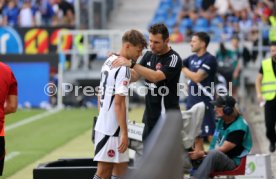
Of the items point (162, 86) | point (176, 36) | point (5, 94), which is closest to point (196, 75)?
point (162, 86)

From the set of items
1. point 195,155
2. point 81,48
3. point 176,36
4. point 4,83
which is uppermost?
point 176,36

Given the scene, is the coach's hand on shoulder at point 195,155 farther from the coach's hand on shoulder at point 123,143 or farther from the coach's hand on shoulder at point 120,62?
the coach's hand on shoulder at point 120,62

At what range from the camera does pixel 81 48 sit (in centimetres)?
2456

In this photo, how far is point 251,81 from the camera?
24.4m

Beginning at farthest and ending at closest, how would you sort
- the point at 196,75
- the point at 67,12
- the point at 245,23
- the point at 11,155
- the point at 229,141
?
1. the point at 67,12
2. the point at 245,23
3. the point at 11,155
4. the point at 196,75
5. the point at 229,141

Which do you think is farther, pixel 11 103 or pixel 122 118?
pixel 11 103

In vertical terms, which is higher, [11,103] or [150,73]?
[150,73]

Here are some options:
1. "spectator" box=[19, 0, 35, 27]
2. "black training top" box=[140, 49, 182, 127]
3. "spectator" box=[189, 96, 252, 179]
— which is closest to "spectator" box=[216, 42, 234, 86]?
"spectator" box=[19, 0, 35, 27]

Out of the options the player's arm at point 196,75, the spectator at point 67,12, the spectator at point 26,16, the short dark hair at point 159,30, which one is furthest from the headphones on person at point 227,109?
the spectator at point 26,16

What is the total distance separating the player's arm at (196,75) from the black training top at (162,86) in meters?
2.82

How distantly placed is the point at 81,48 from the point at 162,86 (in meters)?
15.4

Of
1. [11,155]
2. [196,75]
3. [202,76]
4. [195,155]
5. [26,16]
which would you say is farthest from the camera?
[26,16]

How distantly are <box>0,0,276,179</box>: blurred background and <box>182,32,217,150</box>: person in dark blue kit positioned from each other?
17.0ft

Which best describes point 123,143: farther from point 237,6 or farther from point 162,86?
point 237,6
